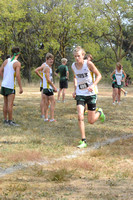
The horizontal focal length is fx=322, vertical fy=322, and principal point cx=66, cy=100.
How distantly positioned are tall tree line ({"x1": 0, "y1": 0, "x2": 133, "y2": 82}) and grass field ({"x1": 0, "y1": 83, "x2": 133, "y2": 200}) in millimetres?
30590

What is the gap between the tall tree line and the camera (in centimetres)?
3819

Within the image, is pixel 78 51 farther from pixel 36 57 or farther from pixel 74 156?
pixel 36 57

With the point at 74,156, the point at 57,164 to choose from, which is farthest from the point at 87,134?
the point at 57,164

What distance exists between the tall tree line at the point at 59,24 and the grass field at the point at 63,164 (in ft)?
100

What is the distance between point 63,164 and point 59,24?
3519 centimetres

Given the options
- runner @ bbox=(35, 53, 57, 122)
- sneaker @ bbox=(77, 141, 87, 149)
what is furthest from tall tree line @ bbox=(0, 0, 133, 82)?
sneaker @ bbox=(77, 141, 87, 149)

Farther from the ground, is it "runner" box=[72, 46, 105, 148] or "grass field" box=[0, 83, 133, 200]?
"runner" box=[72, 46, 105, 148]

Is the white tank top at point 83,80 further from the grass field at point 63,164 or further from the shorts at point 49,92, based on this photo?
the shorts at point 49,92

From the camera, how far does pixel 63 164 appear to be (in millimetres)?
4836

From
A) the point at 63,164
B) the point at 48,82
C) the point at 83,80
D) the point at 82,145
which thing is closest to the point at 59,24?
the point at 48,82

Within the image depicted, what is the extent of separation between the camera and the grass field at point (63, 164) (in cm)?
364

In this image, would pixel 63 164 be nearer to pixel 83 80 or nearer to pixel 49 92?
pixel 83 80

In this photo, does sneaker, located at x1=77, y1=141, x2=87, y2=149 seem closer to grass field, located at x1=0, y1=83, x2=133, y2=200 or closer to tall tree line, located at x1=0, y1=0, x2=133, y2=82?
grass field, located at x1=0, y1=83, x2=133, y2=200

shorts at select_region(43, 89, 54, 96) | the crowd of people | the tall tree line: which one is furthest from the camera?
the tall tree line
